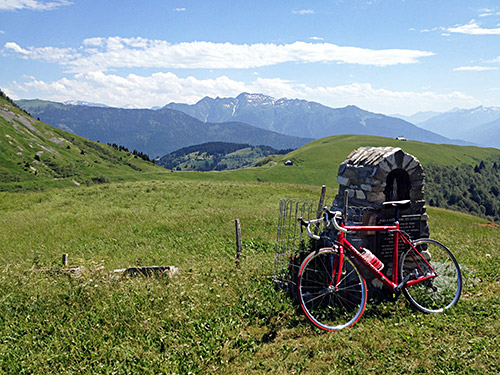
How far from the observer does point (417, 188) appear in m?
9.25

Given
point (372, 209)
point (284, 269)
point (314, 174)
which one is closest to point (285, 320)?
point (284, 269)

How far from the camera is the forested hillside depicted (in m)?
127

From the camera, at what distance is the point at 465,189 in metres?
142

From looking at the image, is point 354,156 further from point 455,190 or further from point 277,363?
point 455,190

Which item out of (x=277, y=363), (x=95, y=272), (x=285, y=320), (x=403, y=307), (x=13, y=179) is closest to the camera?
(x=277, y=363)

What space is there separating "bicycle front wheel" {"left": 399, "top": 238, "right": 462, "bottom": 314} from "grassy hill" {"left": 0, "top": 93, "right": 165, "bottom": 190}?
80.2 metres

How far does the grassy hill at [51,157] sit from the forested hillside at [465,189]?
359 feet

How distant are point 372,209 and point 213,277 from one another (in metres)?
5.03

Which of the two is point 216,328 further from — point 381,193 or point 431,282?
point 431,282

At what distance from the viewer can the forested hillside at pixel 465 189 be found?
4995 inches

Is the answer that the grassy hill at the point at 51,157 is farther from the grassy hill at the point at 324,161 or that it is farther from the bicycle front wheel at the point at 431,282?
the bicycle front wheel at the point at 431,282

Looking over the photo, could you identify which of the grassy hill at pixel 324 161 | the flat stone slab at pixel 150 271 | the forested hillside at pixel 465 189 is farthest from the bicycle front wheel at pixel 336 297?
the forested hillside at pixel 465 189

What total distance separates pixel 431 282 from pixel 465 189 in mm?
160182

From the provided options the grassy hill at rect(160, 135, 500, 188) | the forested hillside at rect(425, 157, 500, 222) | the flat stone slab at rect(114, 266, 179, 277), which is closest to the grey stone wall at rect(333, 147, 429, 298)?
the flat stone slab at rect(114, 266, 179, 277)
